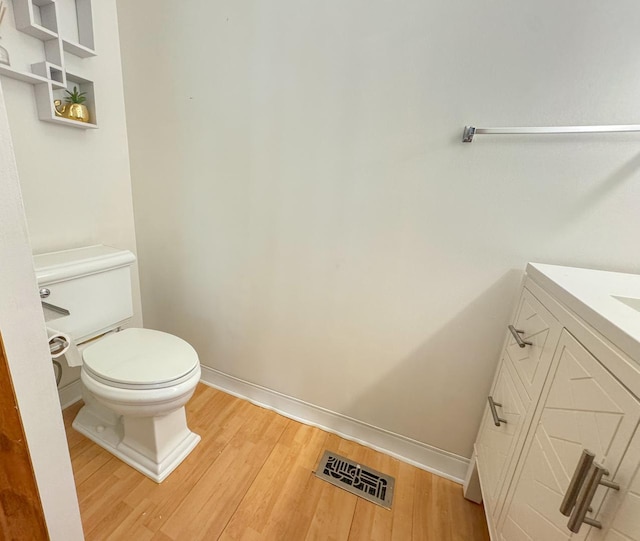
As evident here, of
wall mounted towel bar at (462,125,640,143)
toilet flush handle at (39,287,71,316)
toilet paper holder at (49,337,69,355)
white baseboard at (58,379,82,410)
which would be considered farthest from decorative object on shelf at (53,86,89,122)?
wall mounted towel bar at (462,125,640,143)

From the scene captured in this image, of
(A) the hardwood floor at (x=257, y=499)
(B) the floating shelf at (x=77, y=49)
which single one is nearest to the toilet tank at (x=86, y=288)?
(A) the hardwood floor at (x=257, y=499)

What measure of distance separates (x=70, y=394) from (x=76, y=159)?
3.89 feet

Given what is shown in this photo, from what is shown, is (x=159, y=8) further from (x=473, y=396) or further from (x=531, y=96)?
(x=473, y=396)

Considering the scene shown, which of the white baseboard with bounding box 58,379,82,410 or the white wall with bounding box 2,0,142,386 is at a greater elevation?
the white wall with bounding box 2,0,142,386

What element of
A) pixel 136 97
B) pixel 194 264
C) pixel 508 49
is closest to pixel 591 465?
pixel 508 49

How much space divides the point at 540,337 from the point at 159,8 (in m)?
1.98

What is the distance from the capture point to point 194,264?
155 centimetres

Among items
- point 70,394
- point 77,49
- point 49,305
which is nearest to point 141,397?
point 49,305

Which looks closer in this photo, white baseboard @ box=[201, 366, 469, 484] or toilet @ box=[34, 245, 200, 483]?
toilet @ box=[34, 245, 200, 483]

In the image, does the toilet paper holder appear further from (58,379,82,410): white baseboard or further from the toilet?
(58,379,82,410): white baseboard

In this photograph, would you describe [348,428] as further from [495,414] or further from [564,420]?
[564,420]

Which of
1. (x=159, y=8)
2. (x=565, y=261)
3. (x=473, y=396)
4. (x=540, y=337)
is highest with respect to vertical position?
(x=159, y=8)

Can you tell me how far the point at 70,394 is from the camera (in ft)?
4.84

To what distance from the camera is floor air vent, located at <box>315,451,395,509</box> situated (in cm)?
115
